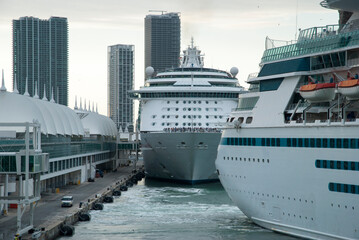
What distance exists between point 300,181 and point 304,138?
1.94m

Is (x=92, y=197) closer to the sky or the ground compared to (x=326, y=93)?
closer to the ground

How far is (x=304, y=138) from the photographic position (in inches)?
1148

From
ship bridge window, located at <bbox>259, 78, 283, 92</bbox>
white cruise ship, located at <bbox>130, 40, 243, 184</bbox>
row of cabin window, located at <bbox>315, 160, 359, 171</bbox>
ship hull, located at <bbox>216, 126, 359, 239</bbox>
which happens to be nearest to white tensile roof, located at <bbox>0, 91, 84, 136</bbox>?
white cruise ship, located at <bbox>130, 40, 243, 184</bbox>

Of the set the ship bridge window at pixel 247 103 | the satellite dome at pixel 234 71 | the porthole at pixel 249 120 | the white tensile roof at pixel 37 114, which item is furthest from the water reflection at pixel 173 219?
the satellite dome at pixel 234 71

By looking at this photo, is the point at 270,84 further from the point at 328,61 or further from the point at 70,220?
the point at 70,220

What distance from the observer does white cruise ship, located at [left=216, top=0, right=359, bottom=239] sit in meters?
27.0

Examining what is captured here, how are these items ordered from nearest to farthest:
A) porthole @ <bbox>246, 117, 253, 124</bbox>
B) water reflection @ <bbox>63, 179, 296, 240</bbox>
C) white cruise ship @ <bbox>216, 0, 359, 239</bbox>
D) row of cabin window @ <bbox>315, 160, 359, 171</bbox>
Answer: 1. row of cabin window @ <bbox>315, 160, 359, 171</bbox>
2. white cruise ship @ <bbox>216, 0, 359, 239</bbox>
3. water reflection @ <bbox>63, 179, 296, 240</bbox>
4. porthole @ <bbox>246, 117, 253, 124</bbox>

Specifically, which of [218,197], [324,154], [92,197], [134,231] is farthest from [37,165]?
[218,197]

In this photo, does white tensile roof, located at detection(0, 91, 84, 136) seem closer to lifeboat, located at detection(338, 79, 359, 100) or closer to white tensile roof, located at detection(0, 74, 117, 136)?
white tensile roof, located at detection(0, 74, 117, 136)

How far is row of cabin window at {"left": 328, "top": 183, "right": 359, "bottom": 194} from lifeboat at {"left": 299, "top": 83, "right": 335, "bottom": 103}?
13.1ft

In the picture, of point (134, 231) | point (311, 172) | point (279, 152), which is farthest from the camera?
point (134, 231)

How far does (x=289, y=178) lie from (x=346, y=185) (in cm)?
379

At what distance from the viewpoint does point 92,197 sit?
4900 centimetres

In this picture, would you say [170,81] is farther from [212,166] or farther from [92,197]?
[92,197]
